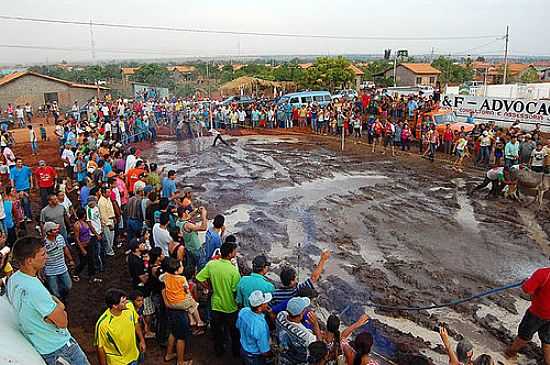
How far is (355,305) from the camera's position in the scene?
8531mm

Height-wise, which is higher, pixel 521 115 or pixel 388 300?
pixel 521 115

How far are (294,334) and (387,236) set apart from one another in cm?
745

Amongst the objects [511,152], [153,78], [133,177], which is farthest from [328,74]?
[133,177]

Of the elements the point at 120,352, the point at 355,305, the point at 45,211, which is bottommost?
the point at 355,305

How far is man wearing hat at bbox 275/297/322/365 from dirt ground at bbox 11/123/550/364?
1.77 m

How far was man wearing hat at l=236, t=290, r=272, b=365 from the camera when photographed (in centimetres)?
524

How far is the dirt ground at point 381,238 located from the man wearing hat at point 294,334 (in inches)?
69.8

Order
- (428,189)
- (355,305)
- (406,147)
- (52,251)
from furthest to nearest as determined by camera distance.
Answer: (406,147) → (428,189) → (355,305) → (52,251)

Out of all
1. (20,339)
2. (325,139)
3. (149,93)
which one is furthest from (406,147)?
(149,93)

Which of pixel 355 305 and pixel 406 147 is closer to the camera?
pixel 355 305

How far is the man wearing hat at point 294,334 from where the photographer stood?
485cm

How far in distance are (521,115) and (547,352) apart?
60.8ft

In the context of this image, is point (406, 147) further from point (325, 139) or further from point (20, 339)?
point (20, 339)

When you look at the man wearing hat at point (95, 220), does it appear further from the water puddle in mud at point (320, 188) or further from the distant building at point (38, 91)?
the distant building at point (38, 91)
